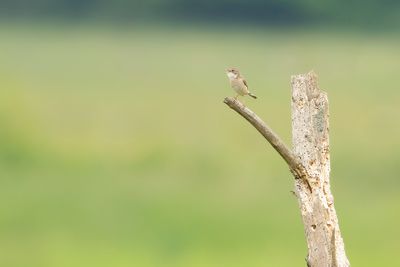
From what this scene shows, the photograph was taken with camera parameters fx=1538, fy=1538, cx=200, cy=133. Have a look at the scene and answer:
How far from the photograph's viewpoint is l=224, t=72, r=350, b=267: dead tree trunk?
214 inches

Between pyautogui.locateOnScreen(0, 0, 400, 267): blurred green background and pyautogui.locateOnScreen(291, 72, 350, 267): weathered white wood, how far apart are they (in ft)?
31.0

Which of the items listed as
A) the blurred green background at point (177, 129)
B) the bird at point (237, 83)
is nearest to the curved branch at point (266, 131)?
the bird at point (237, 83)

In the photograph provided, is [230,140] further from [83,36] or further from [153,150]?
[83,36]

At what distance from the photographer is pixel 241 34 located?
28484 millimetres

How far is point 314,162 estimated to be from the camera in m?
5.51

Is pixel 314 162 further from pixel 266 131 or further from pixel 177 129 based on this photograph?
pixel 177 129

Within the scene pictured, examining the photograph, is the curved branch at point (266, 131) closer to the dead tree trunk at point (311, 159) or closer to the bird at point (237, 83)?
the dead tree trunk at point (311, 159)

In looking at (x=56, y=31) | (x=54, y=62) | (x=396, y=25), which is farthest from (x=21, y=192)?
(x=396, y=25)

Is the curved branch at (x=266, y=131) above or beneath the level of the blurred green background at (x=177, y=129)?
beneath

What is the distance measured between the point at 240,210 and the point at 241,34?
35.2 ft

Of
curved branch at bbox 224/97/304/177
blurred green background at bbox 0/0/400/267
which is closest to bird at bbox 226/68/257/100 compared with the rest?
curved branch at bbox 224/97/304/177

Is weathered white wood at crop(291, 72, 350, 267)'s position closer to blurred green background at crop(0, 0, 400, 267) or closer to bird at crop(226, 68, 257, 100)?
bird at crop(226, 68, 257, 100)

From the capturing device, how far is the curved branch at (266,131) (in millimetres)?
5441

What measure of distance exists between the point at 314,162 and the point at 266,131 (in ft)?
0.67
